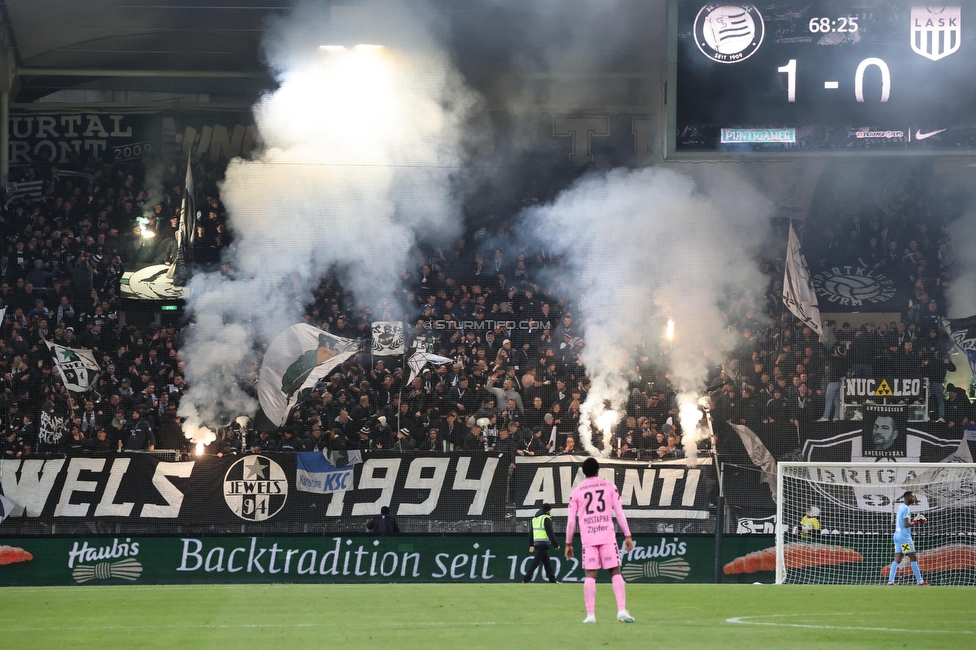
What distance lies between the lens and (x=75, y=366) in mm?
19109

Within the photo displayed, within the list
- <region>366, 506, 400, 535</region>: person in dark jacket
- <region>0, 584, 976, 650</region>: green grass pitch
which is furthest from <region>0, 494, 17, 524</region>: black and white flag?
<region>366, 506, 400, 535</region>: person in dark jacket

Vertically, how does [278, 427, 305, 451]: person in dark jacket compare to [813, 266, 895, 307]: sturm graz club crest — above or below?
below

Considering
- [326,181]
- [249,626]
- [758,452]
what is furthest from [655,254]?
[249,626]

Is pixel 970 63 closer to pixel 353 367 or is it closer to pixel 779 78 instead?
pixel 779 78

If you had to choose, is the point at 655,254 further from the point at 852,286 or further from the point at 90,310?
the point at 90,310

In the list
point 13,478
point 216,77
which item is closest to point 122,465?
point 13,478

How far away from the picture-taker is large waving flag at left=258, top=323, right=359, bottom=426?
1911cm

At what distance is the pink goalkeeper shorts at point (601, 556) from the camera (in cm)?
806

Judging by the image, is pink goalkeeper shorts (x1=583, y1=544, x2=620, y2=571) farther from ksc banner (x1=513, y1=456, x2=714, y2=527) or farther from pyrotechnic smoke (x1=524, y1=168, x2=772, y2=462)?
pyrotechnic smoke (x1=524, y1=168, x2=772, y2=462)

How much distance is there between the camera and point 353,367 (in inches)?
754

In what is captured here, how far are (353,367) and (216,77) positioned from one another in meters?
7.57

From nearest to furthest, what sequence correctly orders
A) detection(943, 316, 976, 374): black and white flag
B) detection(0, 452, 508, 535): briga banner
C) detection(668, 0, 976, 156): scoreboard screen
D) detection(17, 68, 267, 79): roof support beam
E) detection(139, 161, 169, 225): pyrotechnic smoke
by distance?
detection(668, 0, 976, 156): scoreboard screen < detection(0, 452, 508, 535): briga banner < detection(943, 316, 976, 374): black and white flag < detection(139, 161, 169, 225): pyrotechnic smoke < detection(17, 68, 267, 79): roof support beam

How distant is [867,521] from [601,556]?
379 inches

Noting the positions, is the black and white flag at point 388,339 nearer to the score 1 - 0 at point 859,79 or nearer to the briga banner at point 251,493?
the briga banner at point 251,493
